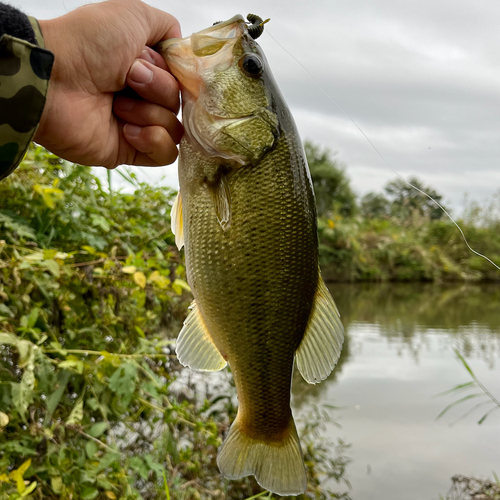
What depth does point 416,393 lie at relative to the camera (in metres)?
5.05

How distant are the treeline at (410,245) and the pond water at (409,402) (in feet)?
17.4

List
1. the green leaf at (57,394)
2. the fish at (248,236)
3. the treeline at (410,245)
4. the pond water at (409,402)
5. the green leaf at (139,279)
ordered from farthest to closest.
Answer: the treeline at (410,245) < the pond water at (409,402) < the green leaf at (139,279) < the green leaf at (57,394) < the fish at (248,236)

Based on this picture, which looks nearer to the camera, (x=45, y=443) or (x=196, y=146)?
(x=196, y=146)

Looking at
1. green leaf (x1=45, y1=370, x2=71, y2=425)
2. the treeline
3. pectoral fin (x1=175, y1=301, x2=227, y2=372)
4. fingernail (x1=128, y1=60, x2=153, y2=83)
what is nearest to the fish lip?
fingernail (x1=128, y1=60, x2=153, y2=83)

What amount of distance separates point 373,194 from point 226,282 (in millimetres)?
24476

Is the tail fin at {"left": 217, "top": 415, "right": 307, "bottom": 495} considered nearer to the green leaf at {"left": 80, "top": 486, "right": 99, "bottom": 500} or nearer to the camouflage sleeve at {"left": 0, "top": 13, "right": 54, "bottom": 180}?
the green leaf at {"left": 80, "top": 486, "right": 99, "bottom": 500}

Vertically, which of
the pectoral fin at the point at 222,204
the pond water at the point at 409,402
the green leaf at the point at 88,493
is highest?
the pectoral fin at the point at 222,204

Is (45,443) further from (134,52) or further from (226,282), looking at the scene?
(134,52)

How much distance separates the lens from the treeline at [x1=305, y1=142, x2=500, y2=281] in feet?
46.8

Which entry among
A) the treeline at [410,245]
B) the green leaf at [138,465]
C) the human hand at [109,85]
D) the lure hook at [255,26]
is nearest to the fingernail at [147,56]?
the human hand at [109,85]

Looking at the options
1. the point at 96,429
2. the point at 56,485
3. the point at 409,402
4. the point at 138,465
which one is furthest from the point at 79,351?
the point at 409,402

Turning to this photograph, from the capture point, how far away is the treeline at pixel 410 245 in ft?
46.8

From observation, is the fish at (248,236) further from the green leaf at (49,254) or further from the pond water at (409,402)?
the pond water at (409,402)

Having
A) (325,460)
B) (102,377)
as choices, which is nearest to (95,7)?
(102,377)
